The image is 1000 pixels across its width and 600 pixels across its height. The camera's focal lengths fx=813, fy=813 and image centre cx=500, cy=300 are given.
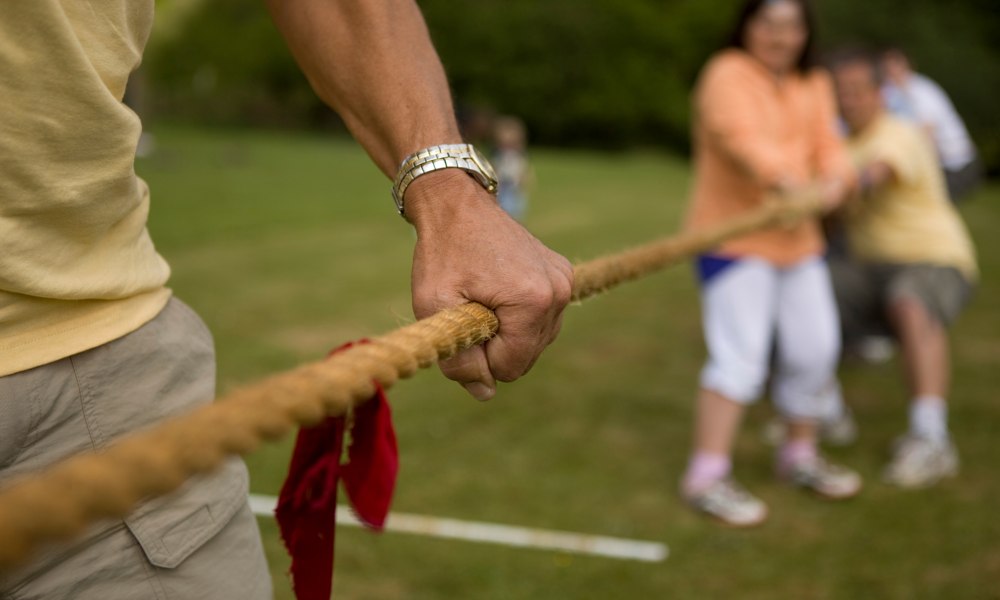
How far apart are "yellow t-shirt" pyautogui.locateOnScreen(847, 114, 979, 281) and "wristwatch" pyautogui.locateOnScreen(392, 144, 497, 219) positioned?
3.47 m

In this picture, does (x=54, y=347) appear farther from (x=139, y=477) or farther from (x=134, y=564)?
(x=139, y=477)

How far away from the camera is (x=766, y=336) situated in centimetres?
344

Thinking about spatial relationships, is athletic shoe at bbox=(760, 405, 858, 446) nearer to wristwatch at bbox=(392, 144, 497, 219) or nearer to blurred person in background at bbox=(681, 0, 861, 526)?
blurred person in background at bbox=(681, 0, 861, 526)

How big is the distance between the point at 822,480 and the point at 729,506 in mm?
533

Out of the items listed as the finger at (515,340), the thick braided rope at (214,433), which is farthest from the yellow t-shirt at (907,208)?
the thick braided rope at (214,433)

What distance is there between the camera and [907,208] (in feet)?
13.9

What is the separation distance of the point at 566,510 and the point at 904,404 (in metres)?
2.51

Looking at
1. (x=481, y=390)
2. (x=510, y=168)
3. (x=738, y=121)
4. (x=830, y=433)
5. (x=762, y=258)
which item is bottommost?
(x=510, y=168)

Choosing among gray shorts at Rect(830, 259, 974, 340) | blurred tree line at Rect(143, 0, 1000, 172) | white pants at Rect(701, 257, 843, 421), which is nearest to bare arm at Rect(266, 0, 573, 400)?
white pants at Rect(701, 257, 843, 421)

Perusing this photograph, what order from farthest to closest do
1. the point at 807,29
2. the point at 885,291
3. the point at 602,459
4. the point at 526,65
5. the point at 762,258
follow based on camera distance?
1. the point at 526,65
2. the point at 885,291
3. the point at 602,459
4. the point at 807,29
5. the point at 762,258

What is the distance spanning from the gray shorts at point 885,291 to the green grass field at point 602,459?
0.60 meters

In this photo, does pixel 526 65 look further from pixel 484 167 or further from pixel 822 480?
pixel 484 167

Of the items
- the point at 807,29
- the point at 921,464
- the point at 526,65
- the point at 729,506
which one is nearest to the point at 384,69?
the point at 729,506

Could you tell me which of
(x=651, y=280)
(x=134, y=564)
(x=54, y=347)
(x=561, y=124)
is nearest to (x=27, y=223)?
(x=54, y=347)
